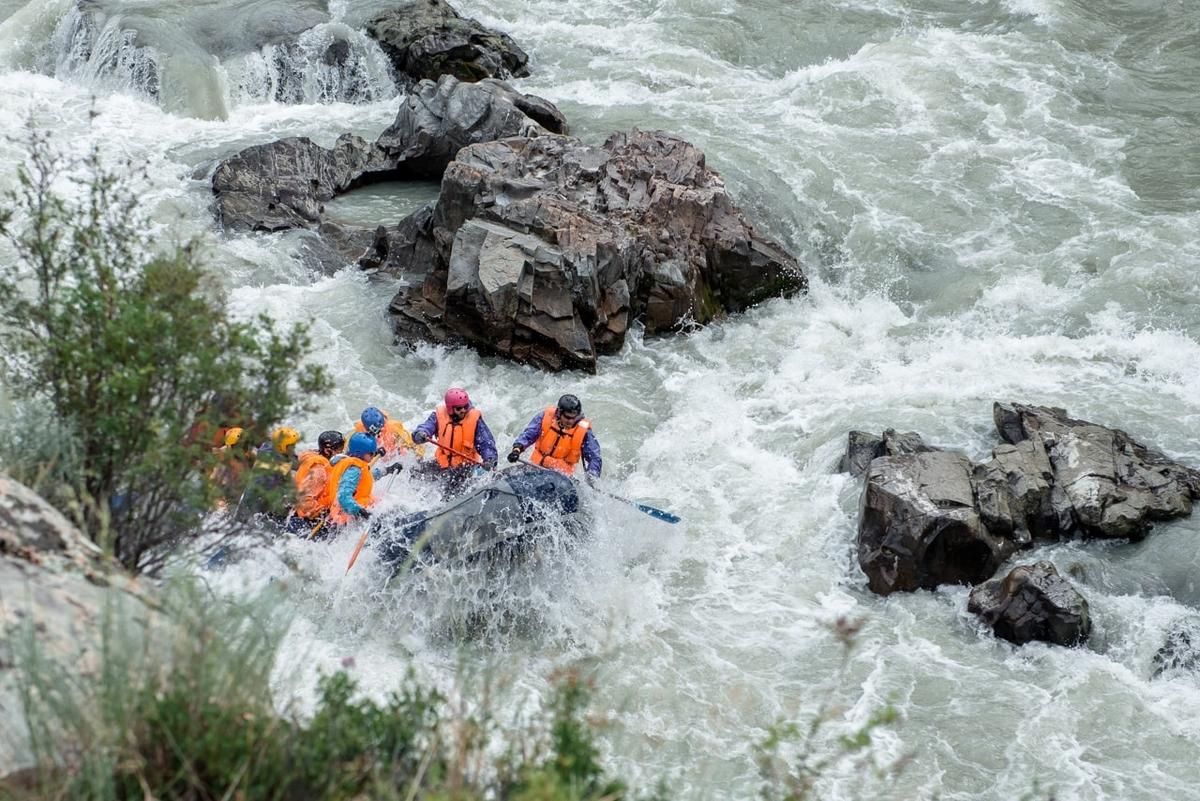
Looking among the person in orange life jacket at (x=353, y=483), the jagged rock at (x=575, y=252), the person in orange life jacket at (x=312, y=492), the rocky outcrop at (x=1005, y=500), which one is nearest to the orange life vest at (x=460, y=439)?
the person in orange life jacket at (x=353, y=483)

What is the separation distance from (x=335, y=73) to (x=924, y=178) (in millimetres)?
9468

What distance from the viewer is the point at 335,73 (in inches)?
747

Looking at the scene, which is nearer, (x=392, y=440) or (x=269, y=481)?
(x=269, y=481)

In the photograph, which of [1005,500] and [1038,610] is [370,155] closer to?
[1005,500]

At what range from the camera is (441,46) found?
18938 mm

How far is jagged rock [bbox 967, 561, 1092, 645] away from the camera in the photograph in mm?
8711

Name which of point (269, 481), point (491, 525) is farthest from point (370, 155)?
point (269, 481)

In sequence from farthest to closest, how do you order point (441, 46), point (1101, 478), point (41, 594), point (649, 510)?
point (441, 46)
point (1101, 478)
point (649, 510)
point (41, 594)

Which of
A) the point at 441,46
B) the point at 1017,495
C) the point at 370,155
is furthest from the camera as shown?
the point at 441,46

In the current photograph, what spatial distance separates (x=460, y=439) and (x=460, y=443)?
36 millimetres

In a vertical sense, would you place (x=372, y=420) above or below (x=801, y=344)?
above

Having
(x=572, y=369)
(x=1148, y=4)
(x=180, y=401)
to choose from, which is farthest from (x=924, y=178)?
(x=180, y=401)

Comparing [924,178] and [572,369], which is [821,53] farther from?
[572,369]

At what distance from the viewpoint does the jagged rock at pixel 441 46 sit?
744 inches
